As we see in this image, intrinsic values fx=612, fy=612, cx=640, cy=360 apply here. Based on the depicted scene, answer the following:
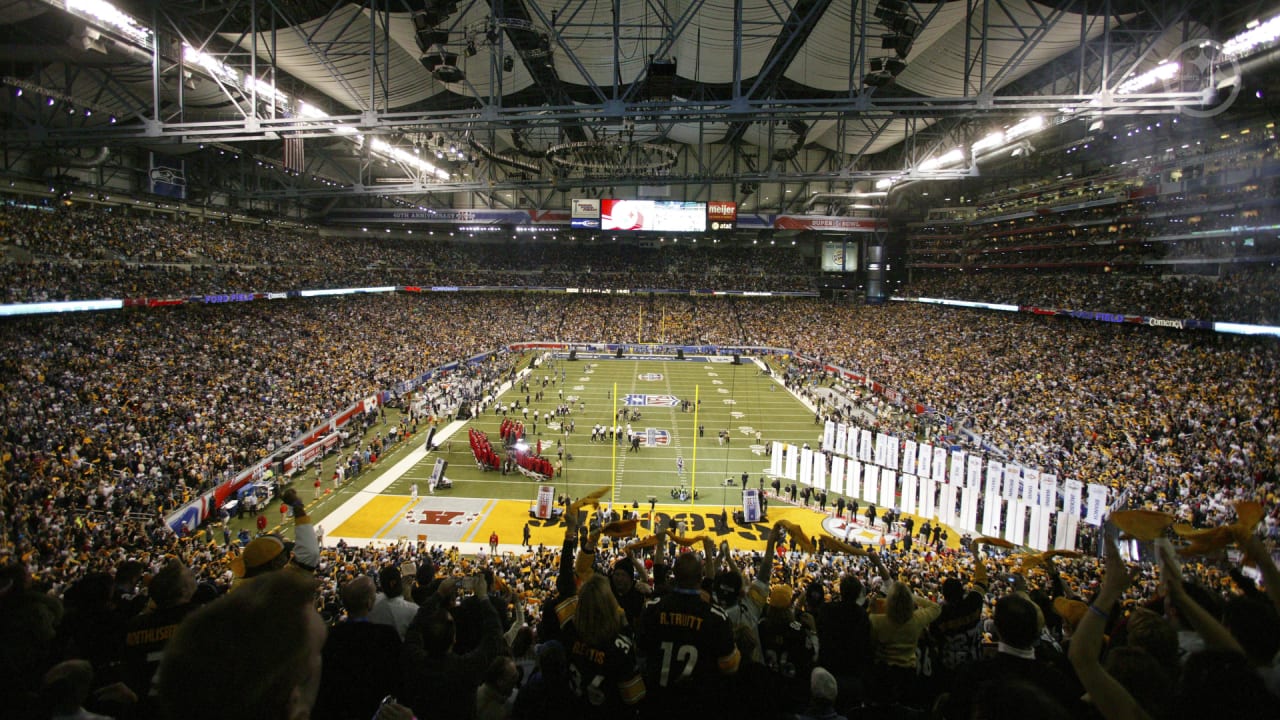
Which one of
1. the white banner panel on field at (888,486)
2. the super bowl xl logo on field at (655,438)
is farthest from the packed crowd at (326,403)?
the super bowl xl logo on field at (655,438)

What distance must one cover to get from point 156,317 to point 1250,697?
40691 mm

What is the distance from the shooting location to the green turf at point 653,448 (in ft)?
78.1

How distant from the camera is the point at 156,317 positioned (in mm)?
32000

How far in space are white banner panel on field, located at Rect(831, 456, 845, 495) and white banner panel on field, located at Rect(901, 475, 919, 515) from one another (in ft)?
7.33

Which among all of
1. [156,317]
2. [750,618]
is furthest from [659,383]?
[750,618]

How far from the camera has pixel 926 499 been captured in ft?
68.8

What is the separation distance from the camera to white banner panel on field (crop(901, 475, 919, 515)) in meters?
21.1

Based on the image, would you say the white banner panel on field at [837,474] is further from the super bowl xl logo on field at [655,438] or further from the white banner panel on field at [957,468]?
the super bowl xl logo on field at [655,438]

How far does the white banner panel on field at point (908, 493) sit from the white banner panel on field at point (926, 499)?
40 cm

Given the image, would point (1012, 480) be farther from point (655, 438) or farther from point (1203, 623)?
point (1203, 623)

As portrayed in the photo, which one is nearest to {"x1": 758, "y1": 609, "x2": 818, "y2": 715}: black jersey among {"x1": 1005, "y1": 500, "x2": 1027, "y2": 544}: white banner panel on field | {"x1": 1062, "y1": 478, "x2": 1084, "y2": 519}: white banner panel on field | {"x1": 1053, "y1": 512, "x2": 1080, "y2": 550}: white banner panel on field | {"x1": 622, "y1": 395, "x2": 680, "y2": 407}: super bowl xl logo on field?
{"x1": 1053, "y1": 512, "x2": 1080, "y2": 550}: white banner panel on field

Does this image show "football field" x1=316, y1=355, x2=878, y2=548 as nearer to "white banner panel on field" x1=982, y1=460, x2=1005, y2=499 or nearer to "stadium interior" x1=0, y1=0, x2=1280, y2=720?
"stadium interior" x1=0, y1=0, x2=1280, y2=720

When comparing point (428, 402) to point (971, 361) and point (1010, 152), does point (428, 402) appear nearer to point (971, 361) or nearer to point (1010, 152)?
point (971, 361)

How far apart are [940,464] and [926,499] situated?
1.30 metres
